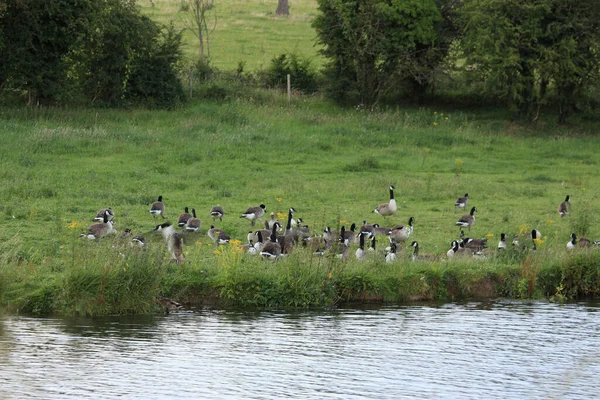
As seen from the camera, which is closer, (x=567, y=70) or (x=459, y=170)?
(x=459, y=170)

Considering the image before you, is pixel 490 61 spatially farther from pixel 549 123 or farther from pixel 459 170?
pixel 459 170

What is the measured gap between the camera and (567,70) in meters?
42.8

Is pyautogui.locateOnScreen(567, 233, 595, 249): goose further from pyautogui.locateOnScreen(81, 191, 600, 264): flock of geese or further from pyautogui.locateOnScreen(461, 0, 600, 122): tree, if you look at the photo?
pyautogui.locateOnScreen(461, 0, 600, 122): tree

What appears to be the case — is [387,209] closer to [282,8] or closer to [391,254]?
[391,254]

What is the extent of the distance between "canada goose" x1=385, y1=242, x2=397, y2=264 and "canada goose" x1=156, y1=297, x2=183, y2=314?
4380 mm

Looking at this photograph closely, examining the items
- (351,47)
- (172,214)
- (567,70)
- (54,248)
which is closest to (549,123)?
(567,70)

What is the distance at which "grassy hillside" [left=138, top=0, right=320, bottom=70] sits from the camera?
59375 mm

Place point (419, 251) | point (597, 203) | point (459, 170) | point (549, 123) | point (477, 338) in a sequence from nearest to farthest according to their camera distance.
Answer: point (477, 338)
point (419, 251)
point (597, 203)
point (459, 170)
point (549, 123)

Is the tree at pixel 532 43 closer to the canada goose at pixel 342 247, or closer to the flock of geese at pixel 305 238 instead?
the flock of geese at pixel 305 238

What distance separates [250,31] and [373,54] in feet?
74.9

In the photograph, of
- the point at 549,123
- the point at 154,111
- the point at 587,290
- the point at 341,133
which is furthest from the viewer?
the point at 549,123

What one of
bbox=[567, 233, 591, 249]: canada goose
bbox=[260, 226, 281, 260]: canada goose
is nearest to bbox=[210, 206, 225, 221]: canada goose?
bbox=[260, 226, 281, 260]: canada goose

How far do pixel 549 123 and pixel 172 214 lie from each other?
26445mm

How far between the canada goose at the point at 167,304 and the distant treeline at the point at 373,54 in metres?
23.6
